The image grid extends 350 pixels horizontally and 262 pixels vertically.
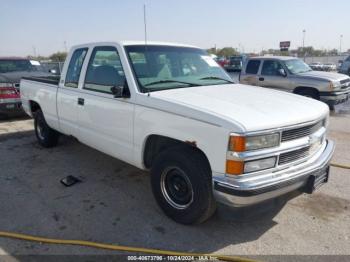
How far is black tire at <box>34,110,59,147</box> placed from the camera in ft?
20.7

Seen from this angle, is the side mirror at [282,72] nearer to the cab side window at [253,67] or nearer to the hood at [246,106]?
the cab side window at [253,67]

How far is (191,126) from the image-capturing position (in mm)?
3195

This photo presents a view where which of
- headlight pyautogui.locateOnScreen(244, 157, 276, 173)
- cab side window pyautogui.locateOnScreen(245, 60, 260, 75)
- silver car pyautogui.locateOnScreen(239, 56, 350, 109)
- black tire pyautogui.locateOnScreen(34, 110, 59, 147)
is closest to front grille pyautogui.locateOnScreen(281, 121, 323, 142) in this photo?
headlight pyautogui.locateOnScreen(244, 157, 276, 173)

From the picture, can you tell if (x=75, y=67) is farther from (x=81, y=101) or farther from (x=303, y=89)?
(x=303, y=89)

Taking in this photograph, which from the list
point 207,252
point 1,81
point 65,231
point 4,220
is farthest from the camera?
point 1,81

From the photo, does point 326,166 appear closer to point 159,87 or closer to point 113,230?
point 159,87

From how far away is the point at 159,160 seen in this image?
11.9 ft

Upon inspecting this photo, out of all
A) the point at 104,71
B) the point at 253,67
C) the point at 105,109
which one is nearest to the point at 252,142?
the point at 105,109

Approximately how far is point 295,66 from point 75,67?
8.15 meters

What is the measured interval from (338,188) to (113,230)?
2990 mm

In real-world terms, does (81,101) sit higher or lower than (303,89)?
higher

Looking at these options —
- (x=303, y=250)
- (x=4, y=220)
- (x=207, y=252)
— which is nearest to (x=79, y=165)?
(x=4, y=220)

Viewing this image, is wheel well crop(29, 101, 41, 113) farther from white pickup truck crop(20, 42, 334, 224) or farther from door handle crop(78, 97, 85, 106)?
door handle crop(78, 97, 85, 106)

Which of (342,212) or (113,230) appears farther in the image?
(342,212)
